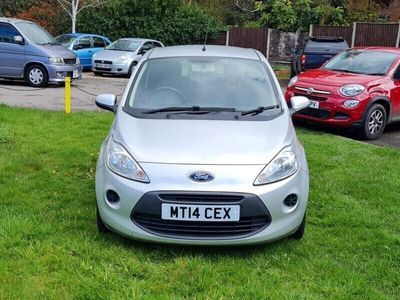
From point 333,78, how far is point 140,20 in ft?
56.7

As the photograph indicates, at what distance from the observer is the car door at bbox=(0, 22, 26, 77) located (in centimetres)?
1390

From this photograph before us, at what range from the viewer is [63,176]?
578 cm

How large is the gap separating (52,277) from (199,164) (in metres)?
1.29

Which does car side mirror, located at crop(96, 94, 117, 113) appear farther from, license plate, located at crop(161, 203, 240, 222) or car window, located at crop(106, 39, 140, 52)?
car window, located at crop(106, 39, 140, 52)

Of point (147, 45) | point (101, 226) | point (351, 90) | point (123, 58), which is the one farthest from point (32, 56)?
Result: point (101, 226)

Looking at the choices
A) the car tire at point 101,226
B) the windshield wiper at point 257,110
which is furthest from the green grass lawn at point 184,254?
the windshield wiper at point 257,110

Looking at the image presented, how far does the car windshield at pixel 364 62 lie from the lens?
30.7ft

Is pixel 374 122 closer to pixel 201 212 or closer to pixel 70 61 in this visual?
pixel 201 212

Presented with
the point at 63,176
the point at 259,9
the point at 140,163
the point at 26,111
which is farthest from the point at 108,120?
the point at 259,9

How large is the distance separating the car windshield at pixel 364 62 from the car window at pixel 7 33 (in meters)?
8.66

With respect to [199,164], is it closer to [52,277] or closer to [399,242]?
[52,277]

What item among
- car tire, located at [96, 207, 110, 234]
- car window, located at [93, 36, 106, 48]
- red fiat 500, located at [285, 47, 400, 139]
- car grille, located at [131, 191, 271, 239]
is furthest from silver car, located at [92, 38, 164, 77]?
car grille, located at [131, 191, 271, 239]

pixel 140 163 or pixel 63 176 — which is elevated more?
pixel 140 163

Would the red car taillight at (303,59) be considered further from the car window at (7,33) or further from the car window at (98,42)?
the car window at (7,33)
